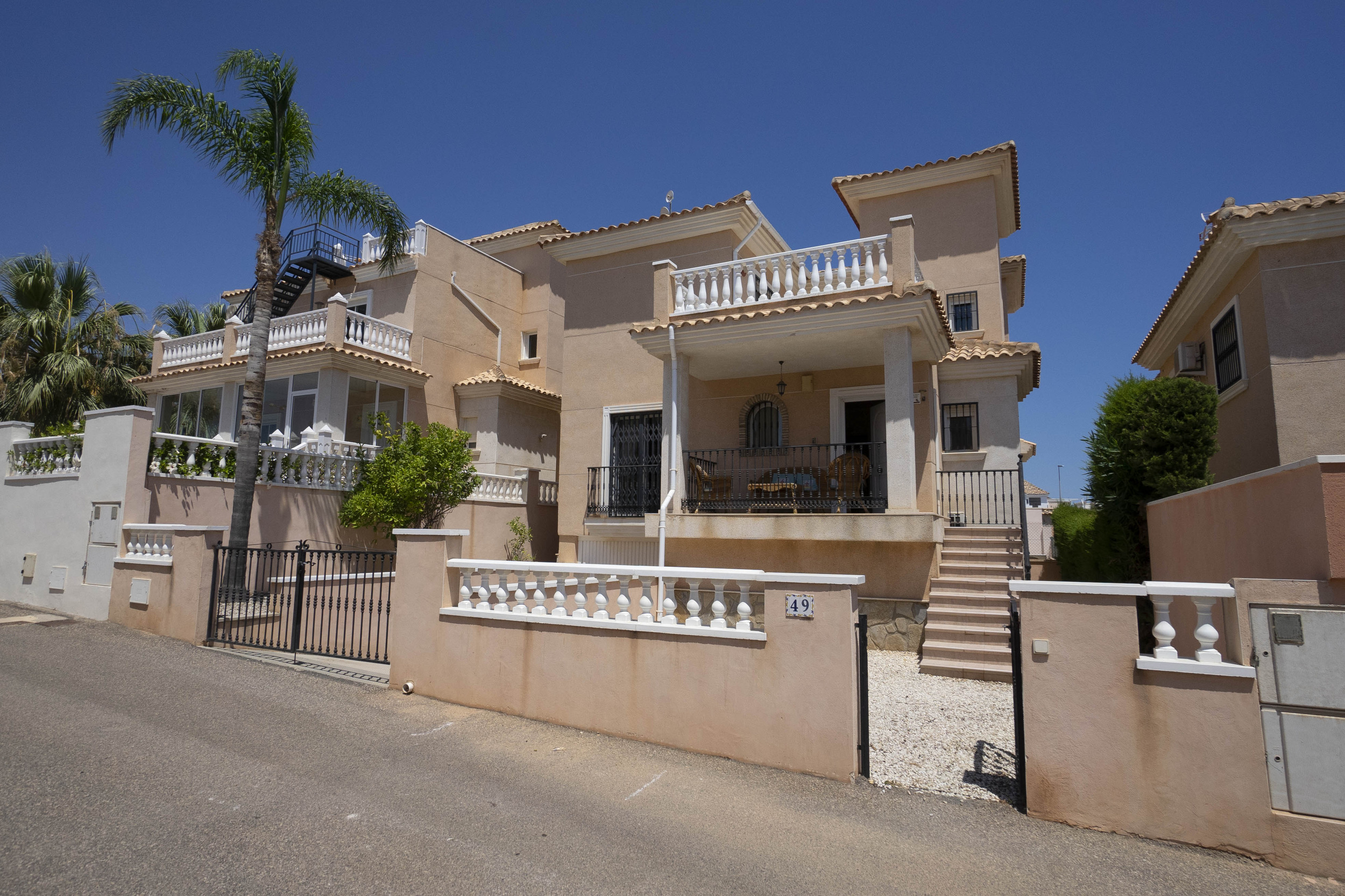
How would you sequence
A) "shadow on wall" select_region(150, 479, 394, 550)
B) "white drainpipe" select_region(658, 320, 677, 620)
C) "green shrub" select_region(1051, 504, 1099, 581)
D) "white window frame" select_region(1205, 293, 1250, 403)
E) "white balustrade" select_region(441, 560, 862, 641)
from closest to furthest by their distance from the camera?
"white balustrade" select_region(441, 560, 862, 641)
"white window frame" select_region(1205, 293, 1250, 403)
"green shrub" select_region(1051, 504, 1099, 581)
"white drainpipe" select_region(658, 320, 677, 620)
"shadow on wall" select_region(150, 479, 394, 550)

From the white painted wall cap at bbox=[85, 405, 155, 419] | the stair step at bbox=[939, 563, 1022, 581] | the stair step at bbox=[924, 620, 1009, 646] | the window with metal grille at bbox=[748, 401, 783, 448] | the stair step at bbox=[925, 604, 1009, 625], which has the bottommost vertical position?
the stair step at bbox=[924, 620, 1009, 646]

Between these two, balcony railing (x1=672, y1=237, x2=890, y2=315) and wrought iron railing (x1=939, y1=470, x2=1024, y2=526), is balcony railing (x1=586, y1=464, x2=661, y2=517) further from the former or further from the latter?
wrought iron railing (x1=939, y1=470, x2=1024, y2=526)

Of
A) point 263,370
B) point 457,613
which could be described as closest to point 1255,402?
point 457,613

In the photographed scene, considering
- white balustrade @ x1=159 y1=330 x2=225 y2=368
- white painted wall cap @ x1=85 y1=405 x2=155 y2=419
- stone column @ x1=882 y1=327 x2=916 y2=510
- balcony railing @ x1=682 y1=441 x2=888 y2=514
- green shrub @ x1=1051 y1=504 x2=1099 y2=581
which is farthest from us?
white balustrade @ x1=159 y1=330 x2=225 y2=368

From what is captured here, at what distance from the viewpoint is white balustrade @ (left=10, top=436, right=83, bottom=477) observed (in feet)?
37.8

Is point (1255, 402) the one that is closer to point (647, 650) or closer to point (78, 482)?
point (647, 650)

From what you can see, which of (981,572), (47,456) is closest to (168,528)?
(47,456)

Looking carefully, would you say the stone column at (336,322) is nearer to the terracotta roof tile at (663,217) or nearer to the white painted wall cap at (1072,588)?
the terracotta roof tile at (663,217)

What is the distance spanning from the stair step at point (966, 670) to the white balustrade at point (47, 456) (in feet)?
42.3

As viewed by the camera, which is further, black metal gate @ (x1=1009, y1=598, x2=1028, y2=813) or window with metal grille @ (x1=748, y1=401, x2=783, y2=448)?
window with metal grille @ (x1=748, y1=401, x2=783, y2=448)

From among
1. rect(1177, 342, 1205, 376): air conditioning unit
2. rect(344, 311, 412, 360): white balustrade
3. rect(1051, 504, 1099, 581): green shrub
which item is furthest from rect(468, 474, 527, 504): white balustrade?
rect(1177, 342, 1205, 376): air conditioning unit

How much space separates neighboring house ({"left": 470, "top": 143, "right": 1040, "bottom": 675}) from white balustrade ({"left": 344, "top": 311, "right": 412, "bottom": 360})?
4603mm

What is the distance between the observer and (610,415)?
14586mm

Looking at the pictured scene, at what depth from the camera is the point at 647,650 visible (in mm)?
6090
